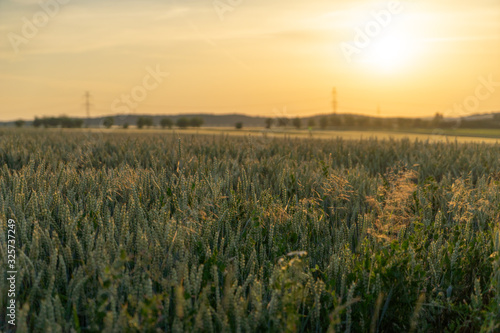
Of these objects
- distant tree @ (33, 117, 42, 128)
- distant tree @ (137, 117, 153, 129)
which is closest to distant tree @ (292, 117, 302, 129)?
distant tree @ (137, 117, 153, 129)

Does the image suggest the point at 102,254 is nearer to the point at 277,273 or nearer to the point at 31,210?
the point at 277,273

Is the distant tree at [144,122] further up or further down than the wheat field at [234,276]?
Result: further up

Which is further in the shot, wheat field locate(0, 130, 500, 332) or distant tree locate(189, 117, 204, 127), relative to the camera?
distant tree locate(189, 117, 204, 127)

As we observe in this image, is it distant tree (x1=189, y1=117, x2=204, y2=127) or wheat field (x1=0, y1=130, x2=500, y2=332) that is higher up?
distant tree (x1=189, y1=117, x2=204, y2=127)

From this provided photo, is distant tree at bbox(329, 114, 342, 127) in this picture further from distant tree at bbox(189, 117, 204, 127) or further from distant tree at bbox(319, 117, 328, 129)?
distant tree at bbox(189, 117, 204, 127)

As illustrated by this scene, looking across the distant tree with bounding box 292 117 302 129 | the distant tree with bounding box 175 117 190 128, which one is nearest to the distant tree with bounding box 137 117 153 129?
the distant tree with bounding box 175 117 190 128

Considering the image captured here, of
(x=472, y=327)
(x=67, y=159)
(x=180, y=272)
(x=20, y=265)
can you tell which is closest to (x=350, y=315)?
(x=472, y=327)

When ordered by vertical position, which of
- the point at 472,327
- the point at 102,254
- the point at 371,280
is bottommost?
the point at 472,327

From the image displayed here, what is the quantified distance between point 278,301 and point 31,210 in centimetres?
187

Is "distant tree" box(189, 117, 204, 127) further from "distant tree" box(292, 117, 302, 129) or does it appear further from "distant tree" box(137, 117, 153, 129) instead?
"distant tree" box(292, 117, 302, 129)

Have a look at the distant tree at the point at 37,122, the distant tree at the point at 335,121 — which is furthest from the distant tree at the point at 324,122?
the distant tree at the point at 37,122

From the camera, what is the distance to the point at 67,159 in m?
5.97

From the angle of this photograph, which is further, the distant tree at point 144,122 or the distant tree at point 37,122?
the distant tree at point 144,122

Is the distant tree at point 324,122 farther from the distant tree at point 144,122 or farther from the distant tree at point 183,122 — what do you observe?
the distant tree at point 144,122
